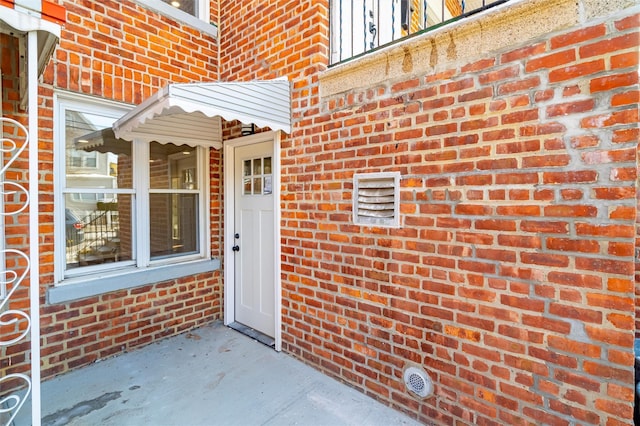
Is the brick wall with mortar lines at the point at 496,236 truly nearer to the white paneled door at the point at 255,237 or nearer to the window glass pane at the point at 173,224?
the white paneled door at the point at 255,237

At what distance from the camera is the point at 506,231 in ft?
6.32

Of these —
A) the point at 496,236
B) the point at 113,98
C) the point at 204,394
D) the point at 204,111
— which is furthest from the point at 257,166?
the point at 496,236

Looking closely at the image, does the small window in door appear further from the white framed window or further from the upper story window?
the upper story window

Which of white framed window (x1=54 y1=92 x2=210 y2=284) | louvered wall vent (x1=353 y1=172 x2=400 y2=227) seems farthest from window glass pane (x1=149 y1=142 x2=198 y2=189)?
louvered wall vent (x1=353 y1=172 x2=400 y2=227)

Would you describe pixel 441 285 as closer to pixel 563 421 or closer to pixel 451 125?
pixel 563 421

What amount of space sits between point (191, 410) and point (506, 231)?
2.56 m

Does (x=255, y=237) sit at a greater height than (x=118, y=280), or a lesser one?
greater

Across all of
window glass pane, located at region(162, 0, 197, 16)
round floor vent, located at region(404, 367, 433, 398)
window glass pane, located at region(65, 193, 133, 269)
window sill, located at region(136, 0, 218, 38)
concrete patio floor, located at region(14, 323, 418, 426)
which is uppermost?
window glass pane, located at region(162, 0, 197, 16)

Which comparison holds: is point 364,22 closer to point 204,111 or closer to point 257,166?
point 204,111

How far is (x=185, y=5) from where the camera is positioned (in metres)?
3.87

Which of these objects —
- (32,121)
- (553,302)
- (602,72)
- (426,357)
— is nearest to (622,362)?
(553,302)

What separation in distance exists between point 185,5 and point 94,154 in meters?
2.09

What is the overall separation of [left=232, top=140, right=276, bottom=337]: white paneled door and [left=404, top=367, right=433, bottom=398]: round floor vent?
163 centimetres

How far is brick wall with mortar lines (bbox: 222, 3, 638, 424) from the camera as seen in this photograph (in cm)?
163
